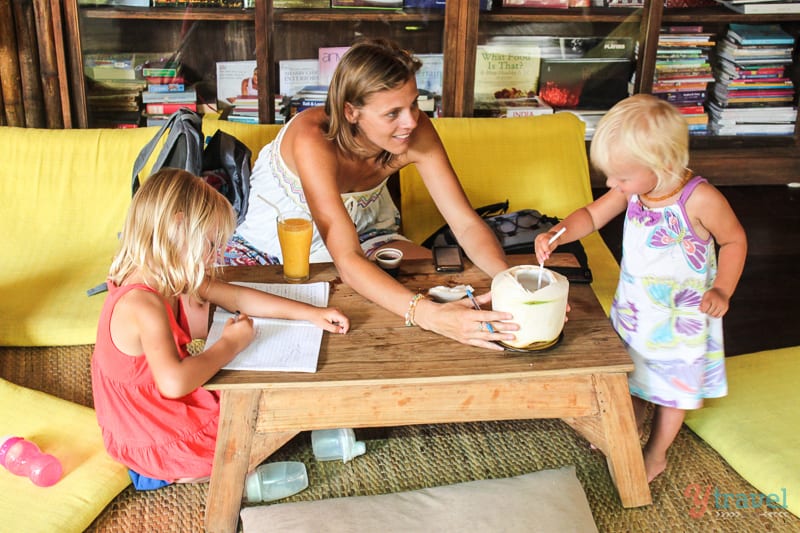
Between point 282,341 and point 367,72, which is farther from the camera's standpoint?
point 367,72

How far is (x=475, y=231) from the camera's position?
214 centimetres

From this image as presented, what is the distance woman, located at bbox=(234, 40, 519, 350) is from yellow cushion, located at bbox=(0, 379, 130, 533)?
2.09ft

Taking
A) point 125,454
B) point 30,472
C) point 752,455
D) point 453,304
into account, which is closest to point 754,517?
point 752,455

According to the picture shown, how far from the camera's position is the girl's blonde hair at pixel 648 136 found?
5.45 ft

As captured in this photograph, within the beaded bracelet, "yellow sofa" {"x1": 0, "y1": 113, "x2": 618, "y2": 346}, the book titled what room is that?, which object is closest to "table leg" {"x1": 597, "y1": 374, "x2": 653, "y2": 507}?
the beaded bracelet

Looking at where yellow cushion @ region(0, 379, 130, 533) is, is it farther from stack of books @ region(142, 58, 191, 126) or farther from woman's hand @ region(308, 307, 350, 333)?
stack of books @ region(142, 58, 191, 126)

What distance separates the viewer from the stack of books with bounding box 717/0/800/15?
3.65 meters

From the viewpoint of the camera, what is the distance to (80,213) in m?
2.70

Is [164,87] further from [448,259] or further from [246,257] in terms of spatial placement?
[448,259]

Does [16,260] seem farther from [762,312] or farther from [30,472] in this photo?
[762,312]

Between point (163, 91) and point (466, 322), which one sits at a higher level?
point (163, 91)

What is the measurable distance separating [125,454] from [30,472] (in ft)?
0.70

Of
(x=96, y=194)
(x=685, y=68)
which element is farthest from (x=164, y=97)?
(x=685, y=68)

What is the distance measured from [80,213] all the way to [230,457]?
51.7 inches
